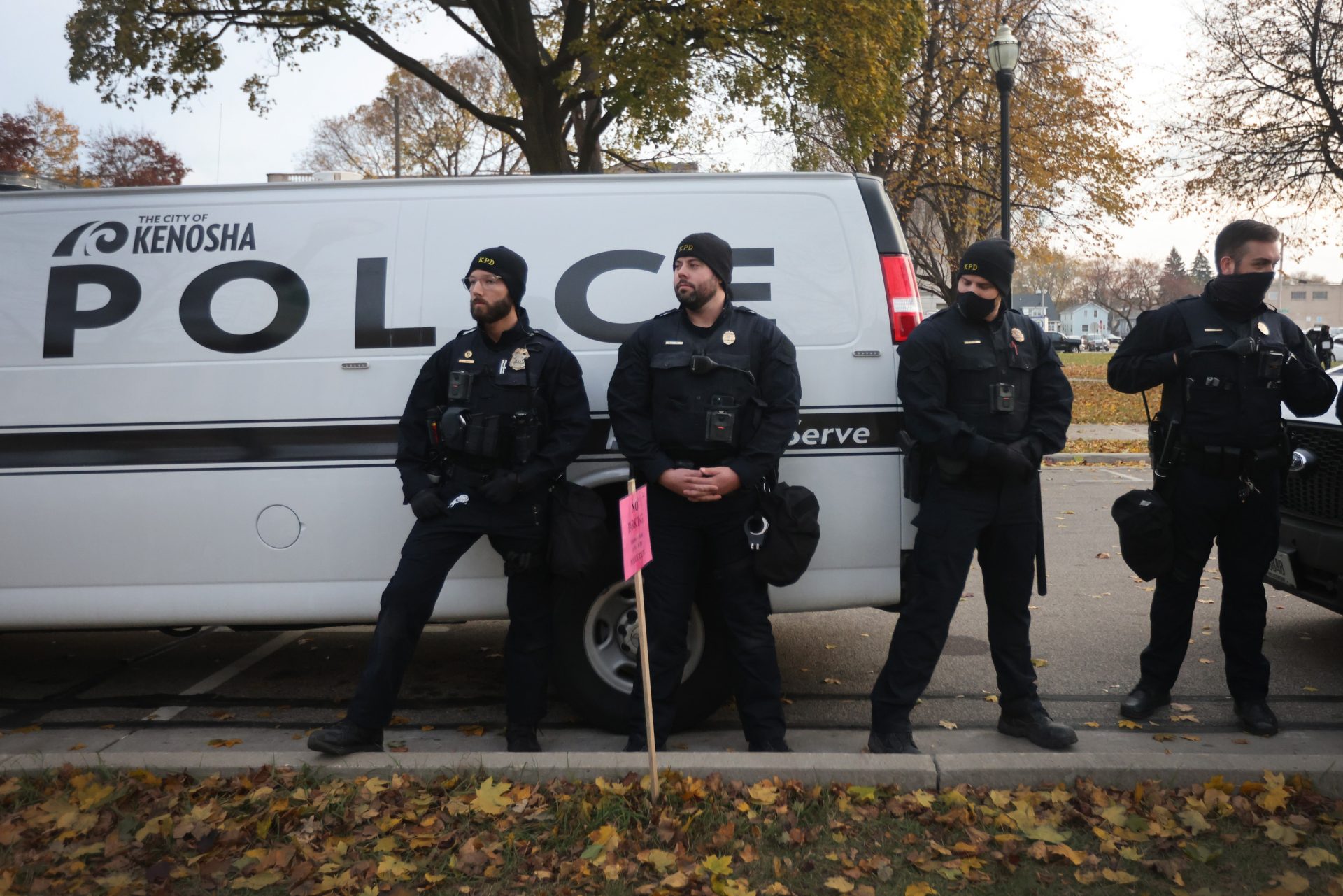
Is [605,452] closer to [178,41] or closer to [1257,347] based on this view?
[1257,347]

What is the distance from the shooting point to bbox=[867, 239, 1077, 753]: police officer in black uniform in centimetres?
418

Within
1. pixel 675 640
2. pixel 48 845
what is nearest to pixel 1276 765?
pixel 675 640

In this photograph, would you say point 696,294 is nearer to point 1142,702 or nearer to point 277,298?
point 277,298

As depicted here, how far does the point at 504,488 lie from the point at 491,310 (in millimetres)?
663

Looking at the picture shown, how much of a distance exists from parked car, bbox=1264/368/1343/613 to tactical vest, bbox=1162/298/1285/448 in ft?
2.14

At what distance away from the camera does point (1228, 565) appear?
4.60 m

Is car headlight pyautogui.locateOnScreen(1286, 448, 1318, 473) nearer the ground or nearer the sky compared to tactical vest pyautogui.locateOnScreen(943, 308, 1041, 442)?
nearer the ground

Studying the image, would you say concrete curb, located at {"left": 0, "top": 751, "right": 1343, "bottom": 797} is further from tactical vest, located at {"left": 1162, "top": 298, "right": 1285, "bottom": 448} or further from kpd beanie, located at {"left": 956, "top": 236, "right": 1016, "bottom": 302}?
kpd beanie, located at {"left": 956, "top": 236, "right": 1016, "bottom": 302}

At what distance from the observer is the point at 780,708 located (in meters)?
4.30

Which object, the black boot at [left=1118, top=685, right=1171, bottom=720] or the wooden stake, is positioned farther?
the black boot at [left=1118, top=685, right=1171, bottom=720]

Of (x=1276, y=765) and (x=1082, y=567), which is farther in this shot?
(x=1082, y=567)

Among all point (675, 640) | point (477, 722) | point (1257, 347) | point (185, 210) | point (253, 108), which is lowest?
point (477, 722)

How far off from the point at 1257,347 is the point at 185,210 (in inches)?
172

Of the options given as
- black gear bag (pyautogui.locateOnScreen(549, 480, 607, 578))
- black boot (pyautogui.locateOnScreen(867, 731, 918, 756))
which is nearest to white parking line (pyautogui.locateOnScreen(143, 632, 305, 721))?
black gear bag (pyautogui.locateOnScreen(549, 480, 607, 578))
